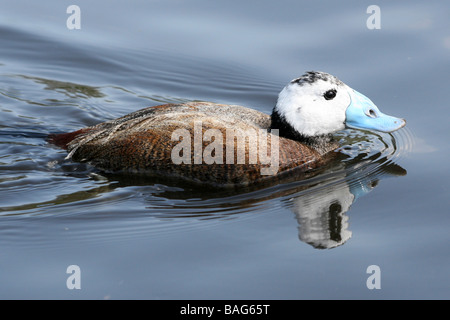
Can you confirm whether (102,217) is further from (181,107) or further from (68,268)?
(181,107)

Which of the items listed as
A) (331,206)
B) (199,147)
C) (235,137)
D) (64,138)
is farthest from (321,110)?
(64,138)

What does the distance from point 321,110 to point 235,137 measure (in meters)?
1.04

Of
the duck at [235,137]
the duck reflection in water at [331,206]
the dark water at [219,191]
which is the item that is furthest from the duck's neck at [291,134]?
the duck reflection in water at [331,206]

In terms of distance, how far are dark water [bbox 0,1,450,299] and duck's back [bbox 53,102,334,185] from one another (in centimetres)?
19

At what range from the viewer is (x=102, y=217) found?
620 centimetres

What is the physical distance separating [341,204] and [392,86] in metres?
2.80

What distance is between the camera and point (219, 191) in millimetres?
6723

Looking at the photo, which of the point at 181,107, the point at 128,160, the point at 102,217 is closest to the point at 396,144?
the point at 181,107

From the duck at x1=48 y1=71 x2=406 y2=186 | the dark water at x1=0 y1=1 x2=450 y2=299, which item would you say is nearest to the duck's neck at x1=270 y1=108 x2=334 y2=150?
the duck at x1=48 y1=71 x2=406 y2=186

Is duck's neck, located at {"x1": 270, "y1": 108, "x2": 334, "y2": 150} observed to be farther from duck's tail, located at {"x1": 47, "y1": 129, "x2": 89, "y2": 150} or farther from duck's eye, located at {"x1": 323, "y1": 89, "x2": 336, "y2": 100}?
duck's tail, located at {"x1": 47, "y1": 129, "x2": 89, "y2": 150}

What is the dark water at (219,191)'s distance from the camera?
5254 millimetres

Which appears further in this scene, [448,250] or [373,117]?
[373,117]

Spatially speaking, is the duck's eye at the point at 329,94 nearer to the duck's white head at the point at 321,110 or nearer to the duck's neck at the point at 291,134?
the duck's white head at the point at 321,110

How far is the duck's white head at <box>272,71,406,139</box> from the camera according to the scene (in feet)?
23.5
